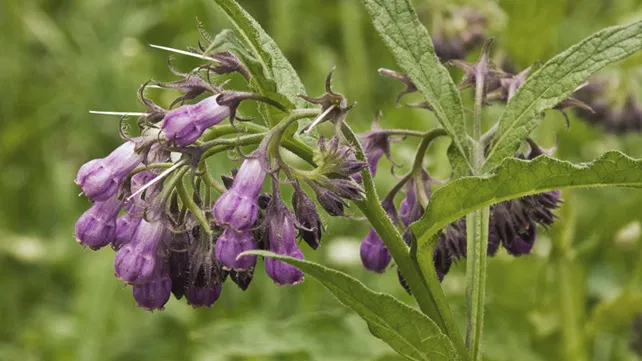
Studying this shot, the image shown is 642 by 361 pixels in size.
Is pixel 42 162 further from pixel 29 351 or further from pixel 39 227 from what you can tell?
pixel 29 351

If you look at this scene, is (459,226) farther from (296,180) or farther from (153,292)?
(153,292)

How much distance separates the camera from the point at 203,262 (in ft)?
6.46

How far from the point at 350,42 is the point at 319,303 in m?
2.21

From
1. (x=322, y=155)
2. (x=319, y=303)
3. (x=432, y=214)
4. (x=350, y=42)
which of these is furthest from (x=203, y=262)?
(x=350, y=42)

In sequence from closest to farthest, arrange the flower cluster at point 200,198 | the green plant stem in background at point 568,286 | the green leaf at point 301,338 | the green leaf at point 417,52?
the flower cluster at point 200,198 < the green leaf at point 417,52 < the green leaf at point 301,338 < the green plant stem in background at point 568,286

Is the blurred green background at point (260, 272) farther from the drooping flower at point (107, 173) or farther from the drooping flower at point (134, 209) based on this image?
the drooping flower at point (107, 173)

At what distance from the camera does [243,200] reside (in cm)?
181

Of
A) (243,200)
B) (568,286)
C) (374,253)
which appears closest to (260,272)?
(568,286)

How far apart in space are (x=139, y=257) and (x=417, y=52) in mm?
716

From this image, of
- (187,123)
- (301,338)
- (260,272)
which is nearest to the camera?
(187,123)

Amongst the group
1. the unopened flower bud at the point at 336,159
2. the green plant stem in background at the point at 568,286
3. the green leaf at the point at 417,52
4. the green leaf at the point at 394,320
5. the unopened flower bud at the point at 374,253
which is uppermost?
the green plant stem in background at the point at 568,286

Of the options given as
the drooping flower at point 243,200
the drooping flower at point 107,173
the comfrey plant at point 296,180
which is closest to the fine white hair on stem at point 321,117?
the comfrey plant at point 296,180

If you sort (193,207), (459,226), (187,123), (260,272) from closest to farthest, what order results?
(187,123) < (193,207) < (459,226) < (260,272)

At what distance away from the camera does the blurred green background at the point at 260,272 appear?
11.8 ft
